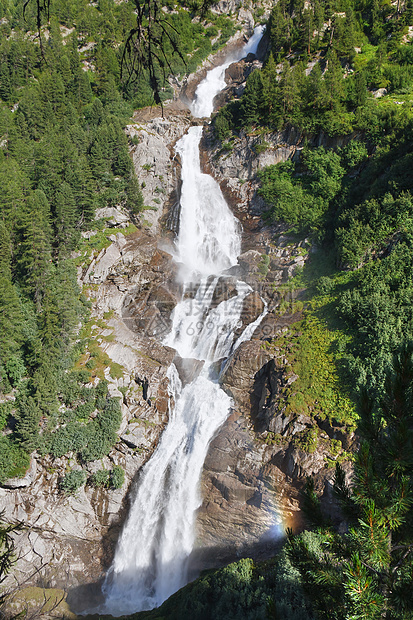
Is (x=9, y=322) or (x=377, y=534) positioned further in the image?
(x=9, y=322)

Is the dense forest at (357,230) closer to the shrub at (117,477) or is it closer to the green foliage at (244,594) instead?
the green foliage at (244,594)

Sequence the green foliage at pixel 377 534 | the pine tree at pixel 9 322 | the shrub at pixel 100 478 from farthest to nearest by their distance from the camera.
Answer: the pine tree at pixel 9 322, the shrub at pixel 100 478, the green foliage at pixel 377 534

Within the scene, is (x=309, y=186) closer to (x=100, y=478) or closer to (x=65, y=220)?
(x=65, y=220)

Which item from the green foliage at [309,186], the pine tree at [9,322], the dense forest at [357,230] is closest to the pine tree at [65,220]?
the pine tree at [9,322]

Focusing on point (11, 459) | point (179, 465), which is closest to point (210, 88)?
point (179, 465)

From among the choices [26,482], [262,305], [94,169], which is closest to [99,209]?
[94,169]

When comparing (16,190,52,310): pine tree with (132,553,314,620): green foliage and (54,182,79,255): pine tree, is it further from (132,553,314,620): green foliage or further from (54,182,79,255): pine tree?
(132,553,314,620): green foliage

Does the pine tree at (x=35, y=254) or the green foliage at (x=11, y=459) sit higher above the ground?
the pine tree at (x=35, y=254)
